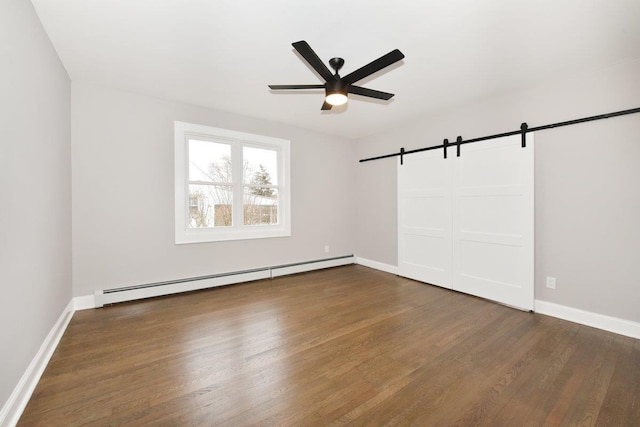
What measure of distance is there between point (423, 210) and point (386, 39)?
272cm

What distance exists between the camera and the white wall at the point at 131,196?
125 inches

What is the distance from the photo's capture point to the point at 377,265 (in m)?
5.25

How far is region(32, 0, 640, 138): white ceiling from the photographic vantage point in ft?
6.53

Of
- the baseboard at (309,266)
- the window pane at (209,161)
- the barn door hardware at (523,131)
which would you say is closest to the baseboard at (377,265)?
the baseboard at (309,266)

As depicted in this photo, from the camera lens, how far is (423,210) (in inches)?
171

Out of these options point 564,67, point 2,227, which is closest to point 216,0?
point 2,227

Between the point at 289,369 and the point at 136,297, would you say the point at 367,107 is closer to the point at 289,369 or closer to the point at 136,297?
the point at 289,369

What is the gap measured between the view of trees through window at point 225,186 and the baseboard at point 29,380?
187 centimetres

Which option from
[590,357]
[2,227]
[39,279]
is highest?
[2,227]

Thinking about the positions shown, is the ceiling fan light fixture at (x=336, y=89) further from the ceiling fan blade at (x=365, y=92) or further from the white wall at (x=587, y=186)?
the white wall at (x=587, y=186)

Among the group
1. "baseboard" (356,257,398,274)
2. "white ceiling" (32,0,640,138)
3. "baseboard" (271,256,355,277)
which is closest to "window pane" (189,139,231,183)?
"white ceiling" (32,0,640,138)

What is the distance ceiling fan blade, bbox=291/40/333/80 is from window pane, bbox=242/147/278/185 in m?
2.51

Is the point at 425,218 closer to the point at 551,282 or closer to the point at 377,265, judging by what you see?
the point at 377,265

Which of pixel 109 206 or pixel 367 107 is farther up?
pixel 367 107
